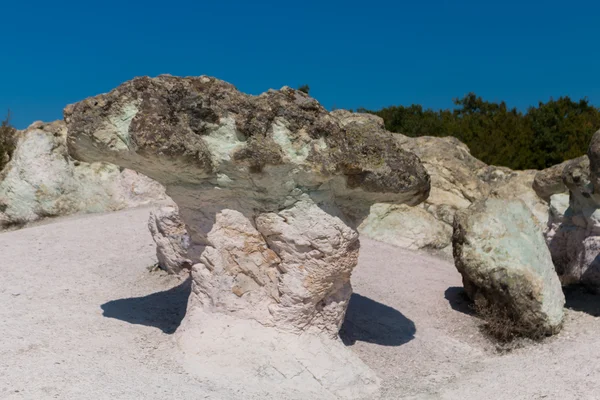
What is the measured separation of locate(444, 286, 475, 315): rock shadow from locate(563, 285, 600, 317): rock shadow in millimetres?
1251

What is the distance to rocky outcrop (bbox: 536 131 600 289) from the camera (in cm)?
827

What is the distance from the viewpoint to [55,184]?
12672 millimetres

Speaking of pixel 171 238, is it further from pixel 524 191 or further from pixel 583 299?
pixel 524 191

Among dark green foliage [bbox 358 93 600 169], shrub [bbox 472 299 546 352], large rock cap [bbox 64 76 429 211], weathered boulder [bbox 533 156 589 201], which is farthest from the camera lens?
dark green foliage [bbox 358 93 600 169]

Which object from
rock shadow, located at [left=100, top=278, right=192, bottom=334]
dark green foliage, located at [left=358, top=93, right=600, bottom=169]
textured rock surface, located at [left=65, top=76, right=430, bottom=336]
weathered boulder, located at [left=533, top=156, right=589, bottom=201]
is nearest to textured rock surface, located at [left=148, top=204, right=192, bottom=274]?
rock shadow, located at [left=100, top=278, right=192, bottom=334]

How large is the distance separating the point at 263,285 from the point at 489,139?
21076 millimetres

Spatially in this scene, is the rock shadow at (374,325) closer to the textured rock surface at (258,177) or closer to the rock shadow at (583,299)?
the textured rock surface at (258,177)

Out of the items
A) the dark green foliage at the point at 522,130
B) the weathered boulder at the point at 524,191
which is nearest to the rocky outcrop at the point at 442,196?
the weathered boulder at the point at 524,191

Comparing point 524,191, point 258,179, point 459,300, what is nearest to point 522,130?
point 524,191

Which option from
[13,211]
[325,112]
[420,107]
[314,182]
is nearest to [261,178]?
[314,182]

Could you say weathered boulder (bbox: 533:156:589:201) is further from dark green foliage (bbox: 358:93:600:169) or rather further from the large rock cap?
dark green foliage (bbox: 358:93:600:169)

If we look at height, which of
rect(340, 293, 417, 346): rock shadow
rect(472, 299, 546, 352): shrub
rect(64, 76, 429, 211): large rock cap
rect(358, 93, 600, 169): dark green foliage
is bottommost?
rect(340, 293, 417, 346): rock shadow

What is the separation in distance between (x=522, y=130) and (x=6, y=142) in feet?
63.0

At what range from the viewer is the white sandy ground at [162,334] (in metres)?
4.77
